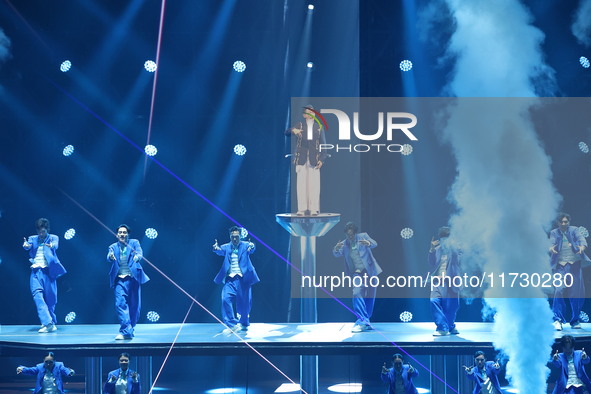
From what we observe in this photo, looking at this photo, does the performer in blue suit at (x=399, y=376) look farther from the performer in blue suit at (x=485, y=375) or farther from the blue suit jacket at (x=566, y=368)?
the blue suit jacket at (x=566, y=368)

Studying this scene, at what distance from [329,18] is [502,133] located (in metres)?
2.56

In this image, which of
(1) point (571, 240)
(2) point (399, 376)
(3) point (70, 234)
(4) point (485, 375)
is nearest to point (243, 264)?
(2) point (399, 376)

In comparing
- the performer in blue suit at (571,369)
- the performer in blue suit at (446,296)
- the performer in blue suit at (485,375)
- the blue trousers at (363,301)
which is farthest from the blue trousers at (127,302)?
the performer in blue suit at (571,369)

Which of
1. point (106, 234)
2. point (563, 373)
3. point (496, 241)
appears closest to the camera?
point (563, 373)

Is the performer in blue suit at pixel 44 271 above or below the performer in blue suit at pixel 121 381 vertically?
above

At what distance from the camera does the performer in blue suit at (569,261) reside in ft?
34.0

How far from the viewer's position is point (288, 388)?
10953mm

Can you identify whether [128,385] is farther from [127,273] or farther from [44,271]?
[44,271]

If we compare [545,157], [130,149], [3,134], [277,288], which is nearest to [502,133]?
[545,157]

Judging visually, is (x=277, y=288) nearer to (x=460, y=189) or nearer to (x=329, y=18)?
(x=460, y=189)

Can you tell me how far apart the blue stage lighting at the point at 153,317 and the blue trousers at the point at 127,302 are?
149cm

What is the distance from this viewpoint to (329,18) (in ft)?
37.7

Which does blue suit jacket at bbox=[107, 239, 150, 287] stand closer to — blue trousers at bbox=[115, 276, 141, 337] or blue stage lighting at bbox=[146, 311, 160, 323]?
blue trousers at bbox=[115, 276, 141, 337]

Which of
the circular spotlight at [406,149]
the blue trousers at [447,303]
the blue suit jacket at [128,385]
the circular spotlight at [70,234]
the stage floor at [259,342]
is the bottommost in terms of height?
the blue suit jacket at [128,385]
